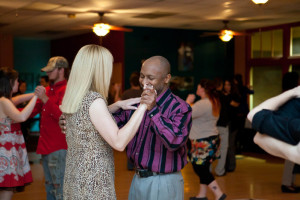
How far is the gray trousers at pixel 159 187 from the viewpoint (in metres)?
2.76

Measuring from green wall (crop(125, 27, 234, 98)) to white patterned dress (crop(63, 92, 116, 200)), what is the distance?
9650 millimetres

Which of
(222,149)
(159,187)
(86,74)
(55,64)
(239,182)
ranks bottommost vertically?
(239,182)

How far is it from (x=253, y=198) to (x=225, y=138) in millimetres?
1654

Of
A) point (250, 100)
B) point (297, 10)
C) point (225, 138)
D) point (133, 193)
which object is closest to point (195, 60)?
point (250, 100)

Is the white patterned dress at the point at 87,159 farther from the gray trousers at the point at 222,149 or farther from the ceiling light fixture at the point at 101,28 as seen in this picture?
the ceiling light fixture at the point at 101,28

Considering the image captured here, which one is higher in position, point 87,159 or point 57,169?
point 87,159

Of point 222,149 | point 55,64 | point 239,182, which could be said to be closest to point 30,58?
point 222,149

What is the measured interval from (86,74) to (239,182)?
5.12m

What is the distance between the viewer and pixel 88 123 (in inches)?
97.3

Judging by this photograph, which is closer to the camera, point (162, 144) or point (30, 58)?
point (162, 144)

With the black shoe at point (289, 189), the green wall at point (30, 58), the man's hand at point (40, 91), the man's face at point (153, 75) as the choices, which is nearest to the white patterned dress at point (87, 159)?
the man's face at point (153, 75)

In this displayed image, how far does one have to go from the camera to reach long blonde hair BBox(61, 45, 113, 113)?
8.14ft

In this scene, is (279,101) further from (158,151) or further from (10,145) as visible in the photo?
(10,145)

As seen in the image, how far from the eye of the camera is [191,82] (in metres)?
13.0
